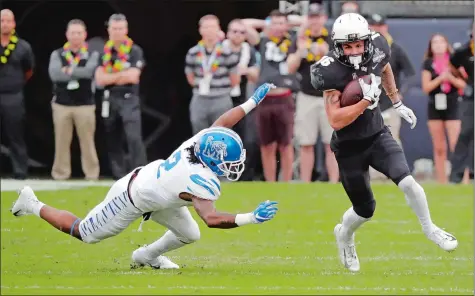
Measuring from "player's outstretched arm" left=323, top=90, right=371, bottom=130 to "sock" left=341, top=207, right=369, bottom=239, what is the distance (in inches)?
25.8

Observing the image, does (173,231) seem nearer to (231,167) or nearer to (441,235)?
(231,167)

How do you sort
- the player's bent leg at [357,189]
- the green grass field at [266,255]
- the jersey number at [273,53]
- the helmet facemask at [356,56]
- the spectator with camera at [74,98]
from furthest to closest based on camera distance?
the spectator with camera at [74,98] → the jersey number at [273,53] → the player's bent leg at [357,189] → the helmet facemask at [356,56] → the green grass field at [266,255]

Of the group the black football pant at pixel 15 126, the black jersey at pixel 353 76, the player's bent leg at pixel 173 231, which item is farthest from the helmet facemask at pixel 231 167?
the black football pant at pixel 15 126

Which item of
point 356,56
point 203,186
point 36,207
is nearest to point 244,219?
point 203,186

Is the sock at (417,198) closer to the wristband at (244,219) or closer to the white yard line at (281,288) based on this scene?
the white yard line at (281,288)

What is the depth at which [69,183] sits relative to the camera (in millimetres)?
14422

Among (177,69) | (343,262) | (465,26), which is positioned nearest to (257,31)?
(177,69)

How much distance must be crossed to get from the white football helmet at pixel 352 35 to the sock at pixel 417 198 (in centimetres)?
82

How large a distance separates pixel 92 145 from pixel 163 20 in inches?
73.6

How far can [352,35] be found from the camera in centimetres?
849

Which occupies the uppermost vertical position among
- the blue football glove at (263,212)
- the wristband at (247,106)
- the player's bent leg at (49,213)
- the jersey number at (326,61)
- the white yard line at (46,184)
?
the jersey number at (326,61)

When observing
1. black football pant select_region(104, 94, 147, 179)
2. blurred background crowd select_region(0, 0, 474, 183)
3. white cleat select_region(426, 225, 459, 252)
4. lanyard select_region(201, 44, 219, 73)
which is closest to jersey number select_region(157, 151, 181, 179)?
white cleat select_region(426, 225, 459, 252)

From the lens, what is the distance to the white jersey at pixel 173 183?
8211 millimetres

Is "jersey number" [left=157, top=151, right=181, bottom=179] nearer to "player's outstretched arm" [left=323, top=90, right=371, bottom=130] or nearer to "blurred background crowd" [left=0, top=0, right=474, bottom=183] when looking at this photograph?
"player's outstretched arm" [left=323, top=90, right=371, bottom=130]
